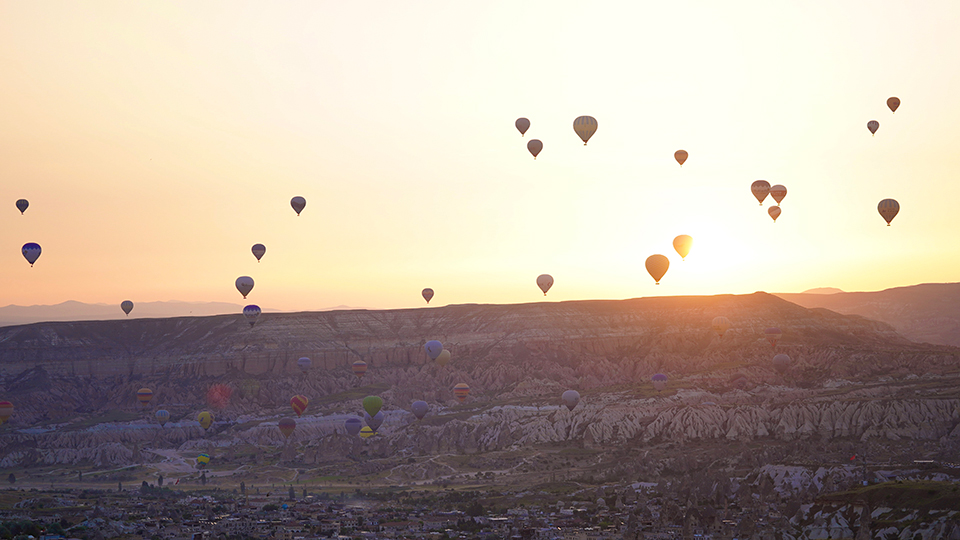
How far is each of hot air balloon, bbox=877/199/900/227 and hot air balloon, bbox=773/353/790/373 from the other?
52965 millimetres

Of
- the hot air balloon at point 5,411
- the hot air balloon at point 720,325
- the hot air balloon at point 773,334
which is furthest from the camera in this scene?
the hot air balloon at point 720,325

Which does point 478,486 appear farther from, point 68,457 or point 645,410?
point 68,457

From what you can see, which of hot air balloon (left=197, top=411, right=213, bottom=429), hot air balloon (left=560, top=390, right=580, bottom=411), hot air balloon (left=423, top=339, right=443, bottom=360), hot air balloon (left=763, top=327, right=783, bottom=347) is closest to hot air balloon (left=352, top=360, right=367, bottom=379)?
hot air balloon (left=423, top=339, right=443, bottom=360)

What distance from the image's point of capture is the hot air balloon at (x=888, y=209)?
11231 centimetres

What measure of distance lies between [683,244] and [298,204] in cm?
4851

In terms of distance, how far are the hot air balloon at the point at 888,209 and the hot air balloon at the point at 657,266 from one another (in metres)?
23.8

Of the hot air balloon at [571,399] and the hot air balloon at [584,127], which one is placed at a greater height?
the hot air balloon at [584,127]

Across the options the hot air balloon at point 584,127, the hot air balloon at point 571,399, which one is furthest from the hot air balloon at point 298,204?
the hot air balloon at point 571,399

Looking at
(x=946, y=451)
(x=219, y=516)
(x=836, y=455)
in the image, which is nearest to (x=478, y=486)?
(x=219, y=516)

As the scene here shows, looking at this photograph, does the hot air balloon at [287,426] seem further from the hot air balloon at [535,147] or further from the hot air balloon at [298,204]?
the hot air balloon at [535,147]

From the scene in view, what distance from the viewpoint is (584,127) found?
111 metres

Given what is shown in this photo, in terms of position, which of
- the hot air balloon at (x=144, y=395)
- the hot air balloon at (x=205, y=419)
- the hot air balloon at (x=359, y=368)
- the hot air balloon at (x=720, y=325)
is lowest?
the hot air balloon at (x=205, y=419)

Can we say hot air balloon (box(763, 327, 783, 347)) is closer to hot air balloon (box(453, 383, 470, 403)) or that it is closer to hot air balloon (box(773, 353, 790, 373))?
hot air balloon (box(773, 353, 790, 373))

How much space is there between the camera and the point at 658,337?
19388cm
